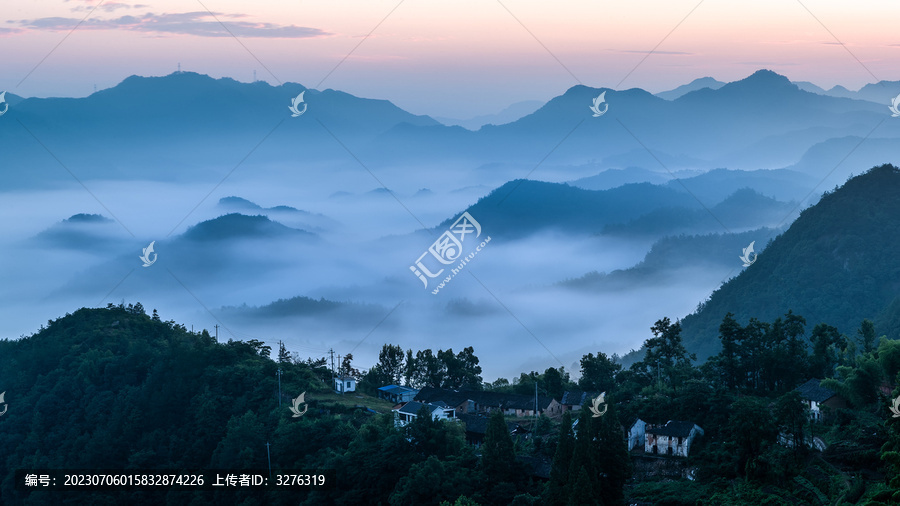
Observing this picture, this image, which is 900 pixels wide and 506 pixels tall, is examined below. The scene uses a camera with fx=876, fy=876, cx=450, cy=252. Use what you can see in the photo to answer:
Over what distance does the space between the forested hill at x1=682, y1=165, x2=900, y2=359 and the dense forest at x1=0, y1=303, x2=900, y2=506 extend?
6007mm

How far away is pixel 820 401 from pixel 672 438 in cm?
448

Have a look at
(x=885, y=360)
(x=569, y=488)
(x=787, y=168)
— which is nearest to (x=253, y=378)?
(x=569, y=488)

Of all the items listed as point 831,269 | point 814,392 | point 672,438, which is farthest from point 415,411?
point 831,269

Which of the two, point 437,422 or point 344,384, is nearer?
point 437,422

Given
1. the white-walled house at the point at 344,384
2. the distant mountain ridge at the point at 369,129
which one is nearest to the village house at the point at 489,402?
the white-walled house at the point at 344,384

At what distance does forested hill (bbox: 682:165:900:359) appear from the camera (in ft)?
168

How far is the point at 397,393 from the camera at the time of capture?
121 ft

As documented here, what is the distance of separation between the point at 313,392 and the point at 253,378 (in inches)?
97.7

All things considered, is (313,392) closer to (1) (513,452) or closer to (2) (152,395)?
(2) (152,395)

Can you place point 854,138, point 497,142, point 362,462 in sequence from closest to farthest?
point 362,462 → point 854,138 → point 497,142

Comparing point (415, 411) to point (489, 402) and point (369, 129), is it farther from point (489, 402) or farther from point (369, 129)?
point (369, 129)

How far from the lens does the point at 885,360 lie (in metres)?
24.1

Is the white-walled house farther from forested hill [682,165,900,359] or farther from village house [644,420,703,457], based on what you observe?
forested hill [682,165,900,359]

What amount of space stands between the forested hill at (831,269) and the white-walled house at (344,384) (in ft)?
77.8
